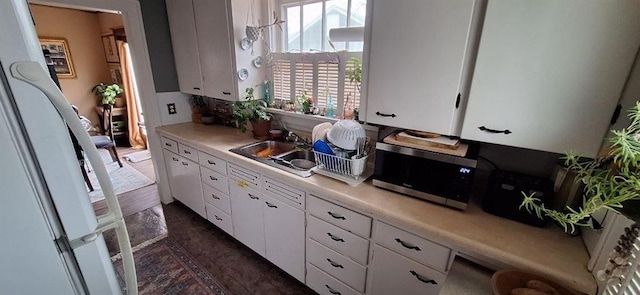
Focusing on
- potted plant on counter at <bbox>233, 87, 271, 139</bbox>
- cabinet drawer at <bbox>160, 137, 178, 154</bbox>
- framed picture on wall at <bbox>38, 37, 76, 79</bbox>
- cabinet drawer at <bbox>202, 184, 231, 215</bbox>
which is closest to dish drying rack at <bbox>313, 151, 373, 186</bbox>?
potted plant on counter at <bbox>233, 87, 271, 139</bbox>

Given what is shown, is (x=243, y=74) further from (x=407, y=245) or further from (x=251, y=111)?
(x=407, y=245)

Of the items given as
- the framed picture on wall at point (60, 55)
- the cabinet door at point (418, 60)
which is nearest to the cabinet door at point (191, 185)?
the cabinet door at point (418, 60)

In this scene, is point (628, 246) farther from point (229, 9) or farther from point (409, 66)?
point (229, 9)

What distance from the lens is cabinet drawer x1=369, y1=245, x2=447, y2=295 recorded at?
1.15 m

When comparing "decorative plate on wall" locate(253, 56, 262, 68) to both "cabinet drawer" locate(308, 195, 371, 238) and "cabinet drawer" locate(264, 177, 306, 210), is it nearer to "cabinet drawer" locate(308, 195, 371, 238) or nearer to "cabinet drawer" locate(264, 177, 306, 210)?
"cabinet drawer" locate(264, 177, 306, 210)

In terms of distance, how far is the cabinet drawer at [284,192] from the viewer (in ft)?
5.03

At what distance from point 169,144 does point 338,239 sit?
194cm

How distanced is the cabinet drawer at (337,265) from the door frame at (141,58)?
200 cm

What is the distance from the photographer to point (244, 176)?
1.84 meters

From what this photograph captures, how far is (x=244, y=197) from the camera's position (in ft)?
6.27

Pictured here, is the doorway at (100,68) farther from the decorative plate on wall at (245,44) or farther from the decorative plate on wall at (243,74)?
the decorative plate on wall at (245,44)

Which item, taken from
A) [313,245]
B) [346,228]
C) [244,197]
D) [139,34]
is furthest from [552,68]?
[139,34]

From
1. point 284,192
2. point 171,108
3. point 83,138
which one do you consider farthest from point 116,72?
point 83,138

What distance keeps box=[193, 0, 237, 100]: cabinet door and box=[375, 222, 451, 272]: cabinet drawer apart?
64.9 inches
